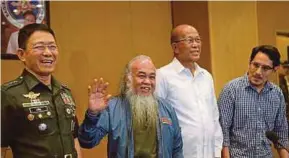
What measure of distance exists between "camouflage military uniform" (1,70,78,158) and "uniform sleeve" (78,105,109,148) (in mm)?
117

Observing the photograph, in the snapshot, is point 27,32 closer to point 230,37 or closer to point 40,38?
point 40,38

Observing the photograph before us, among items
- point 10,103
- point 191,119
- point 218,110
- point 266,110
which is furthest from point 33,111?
point 266,110


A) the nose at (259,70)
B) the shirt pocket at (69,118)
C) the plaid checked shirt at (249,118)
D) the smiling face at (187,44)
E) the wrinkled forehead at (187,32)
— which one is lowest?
the plaid checked shirt at (249,118)

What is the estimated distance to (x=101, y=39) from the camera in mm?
3992

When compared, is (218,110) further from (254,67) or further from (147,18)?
(147,18)

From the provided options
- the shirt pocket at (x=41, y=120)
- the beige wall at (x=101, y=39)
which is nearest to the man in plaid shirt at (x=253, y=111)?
the beige wall at (x=101, y=39)

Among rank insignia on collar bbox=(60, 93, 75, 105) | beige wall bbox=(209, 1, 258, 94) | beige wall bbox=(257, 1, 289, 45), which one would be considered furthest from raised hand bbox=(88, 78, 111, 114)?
beige wall bbox=(257, 1, 289, 45)

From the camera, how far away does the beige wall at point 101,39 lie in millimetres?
3730

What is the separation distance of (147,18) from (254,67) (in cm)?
154

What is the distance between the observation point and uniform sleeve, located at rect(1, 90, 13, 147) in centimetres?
206

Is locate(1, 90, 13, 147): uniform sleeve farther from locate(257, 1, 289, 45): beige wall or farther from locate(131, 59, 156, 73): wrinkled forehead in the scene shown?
locate(257, 1, 289, 45): beige wall

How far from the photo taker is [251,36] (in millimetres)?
4379

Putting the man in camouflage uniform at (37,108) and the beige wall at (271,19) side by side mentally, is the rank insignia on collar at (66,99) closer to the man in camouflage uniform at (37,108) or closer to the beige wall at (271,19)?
the man in camouflage uniform at (37,108)

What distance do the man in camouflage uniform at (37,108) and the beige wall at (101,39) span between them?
1237mm
